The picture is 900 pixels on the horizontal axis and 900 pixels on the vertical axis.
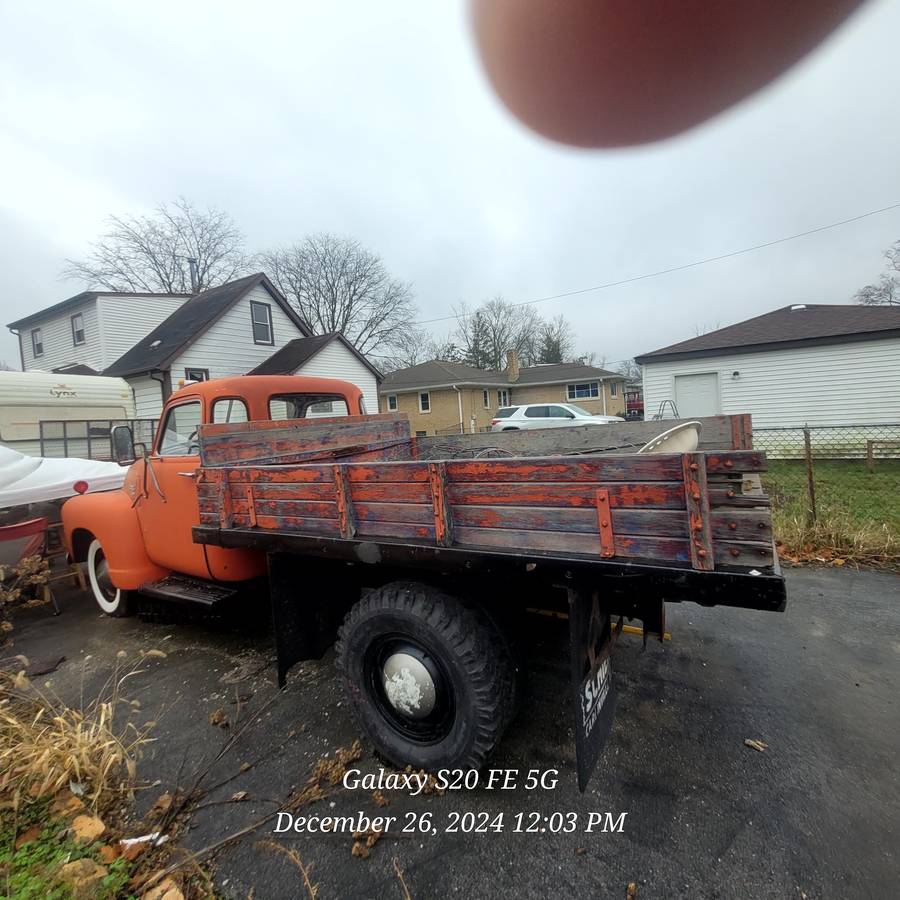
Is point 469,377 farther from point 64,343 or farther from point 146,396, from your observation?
point 64,343

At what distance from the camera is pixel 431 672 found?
7.33 ft

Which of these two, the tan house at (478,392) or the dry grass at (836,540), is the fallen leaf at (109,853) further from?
the tan house at (478,392)

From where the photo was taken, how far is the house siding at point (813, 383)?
12.5 metres

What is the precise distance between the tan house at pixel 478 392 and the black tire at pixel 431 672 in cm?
2512

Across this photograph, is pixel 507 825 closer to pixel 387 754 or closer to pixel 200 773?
pixel 387 754

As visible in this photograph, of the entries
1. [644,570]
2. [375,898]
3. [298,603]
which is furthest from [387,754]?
[644,570]

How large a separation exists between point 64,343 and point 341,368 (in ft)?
39.7

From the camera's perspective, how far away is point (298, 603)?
280 centimetres

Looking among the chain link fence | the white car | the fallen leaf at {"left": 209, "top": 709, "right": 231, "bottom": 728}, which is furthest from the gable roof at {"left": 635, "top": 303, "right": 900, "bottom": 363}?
the fallen leaf at {"left": 209, "top": 709, "right": 231, "bottom": 728}

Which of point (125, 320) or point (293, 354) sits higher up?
point (125, 320)

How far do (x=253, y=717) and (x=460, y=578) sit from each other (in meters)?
1.72

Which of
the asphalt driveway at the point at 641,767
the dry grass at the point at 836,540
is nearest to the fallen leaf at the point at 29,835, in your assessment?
the asphalt driveway at the point at 641,767

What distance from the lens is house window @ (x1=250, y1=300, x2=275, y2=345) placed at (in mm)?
17516

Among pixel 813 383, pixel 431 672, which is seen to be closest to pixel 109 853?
pixel 431 672
